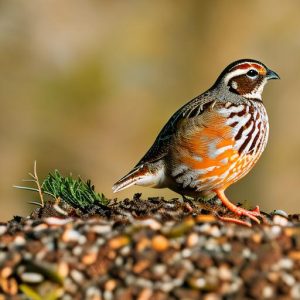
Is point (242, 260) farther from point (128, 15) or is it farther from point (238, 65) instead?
point (128, 15)

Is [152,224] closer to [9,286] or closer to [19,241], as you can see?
[19,241]

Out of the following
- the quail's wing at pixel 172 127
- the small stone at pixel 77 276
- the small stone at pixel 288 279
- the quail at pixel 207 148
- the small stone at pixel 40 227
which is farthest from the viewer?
the quail's wing at pixel 172 127

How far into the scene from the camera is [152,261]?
6324 millimetres

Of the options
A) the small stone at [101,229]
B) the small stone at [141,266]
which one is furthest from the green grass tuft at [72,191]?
the small stone at [141,266]

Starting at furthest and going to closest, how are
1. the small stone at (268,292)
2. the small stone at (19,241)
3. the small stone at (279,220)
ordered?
the small stone at (279,220) → the small stone at (19,241) → the small stone at (268,292)

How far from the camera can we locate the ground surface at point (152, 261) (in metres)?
6.16

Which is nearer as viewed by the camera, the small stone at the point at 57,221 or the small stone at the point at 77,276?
Result: the small stone at the point at 77,276

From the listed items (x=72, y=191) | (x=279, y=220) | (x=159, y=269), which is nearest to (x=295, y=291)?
(x=159, y=269)

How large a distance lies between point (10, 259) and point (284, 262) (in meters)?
1.88

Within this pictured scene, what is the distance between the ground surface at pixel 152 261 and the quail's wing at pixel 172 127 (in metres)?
3.82

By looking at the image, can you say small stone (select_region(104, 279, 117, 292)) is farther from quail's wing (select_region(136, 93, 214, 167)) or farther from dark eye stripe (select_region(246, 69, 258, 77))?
dark eye stripe (select_region(246, 69, 258, 77))

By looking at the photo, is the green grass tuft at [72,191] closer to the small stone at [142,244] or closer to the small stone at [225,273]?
the small stone at [142,244]

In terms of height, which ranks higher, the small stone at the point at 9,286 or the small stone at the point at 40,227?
the small stone at the point at 40,227

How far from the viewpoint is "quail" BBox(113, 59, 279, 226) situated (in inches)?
404
